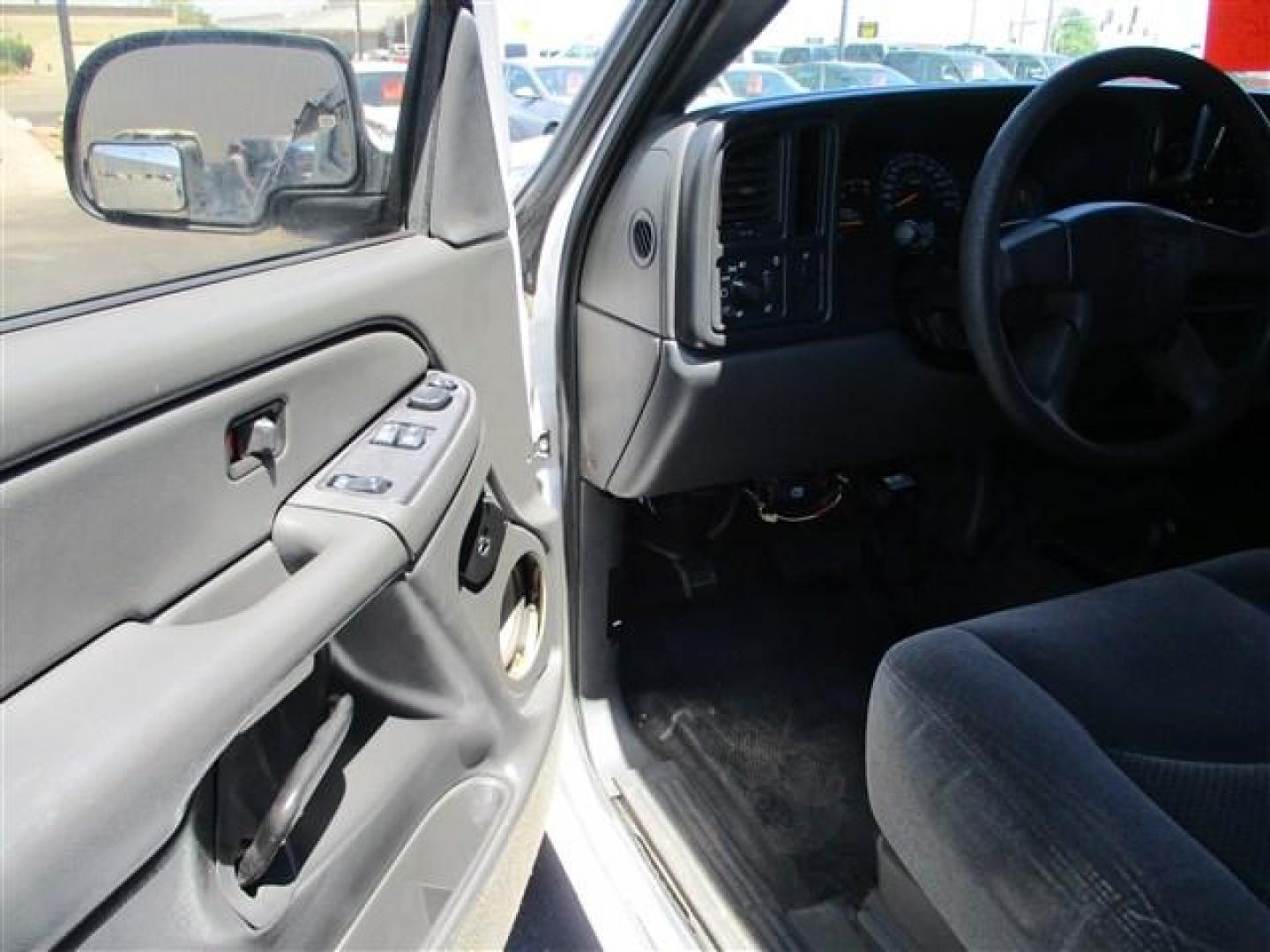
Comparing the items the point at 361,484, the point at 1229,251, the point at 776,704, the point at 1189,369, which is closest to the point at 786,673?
the point at 776,704

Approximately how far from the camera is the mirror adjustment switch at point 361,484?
104 cm

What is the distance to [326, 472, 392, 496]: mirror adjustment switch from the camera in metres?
1.04

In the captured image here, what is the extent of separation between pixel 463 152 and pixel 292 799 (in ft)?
2.47

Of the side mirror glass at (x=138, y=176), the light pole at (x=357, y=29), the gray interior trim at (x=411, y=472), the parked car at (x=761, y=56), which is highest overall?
the light pole at (x=357, y=29)

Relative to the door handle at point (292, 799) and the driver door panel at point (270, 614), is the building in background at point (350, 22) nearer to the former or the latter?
the driver door panel at point (270, 614)

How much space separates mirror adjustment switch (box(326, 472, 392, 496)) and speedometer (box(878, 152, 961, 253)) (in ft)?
3.35

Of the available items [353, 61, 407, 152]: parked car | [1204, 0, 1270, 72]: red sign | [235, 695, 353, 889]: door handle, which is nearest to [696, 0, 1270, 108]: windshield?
[1204, 0, 1270, 72]: red sign

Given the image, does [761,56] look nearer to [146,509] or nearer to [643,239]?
[643,239]

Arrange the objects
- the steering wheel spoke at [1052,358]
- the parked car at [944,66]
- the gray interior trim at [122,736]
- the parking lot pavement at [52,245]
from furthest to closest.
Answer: the parked car at [944,66], the steering wheel spoke at [1052,358], the parking lot pavement at [52,245], the gray interior trim at [122,736]

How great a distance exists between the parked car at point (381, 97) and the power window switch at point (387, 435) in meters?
0.37

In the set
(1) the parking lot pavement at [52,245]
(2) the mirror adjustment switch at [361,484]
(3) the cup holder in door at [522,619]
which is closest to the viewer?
(1) the parking lot pavement at [52,245]

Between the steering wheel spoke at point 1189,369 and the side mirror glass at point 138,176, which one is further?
the steering wheel spoke at point 1189,369

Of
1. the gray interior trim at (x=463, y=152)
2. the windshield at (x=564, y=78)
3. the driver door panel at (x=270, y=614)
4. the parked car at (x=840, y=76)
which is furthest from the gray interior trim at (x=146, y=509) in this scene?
the parked car at (x=840, y=76)

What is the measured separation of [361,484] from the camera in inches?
41.4
